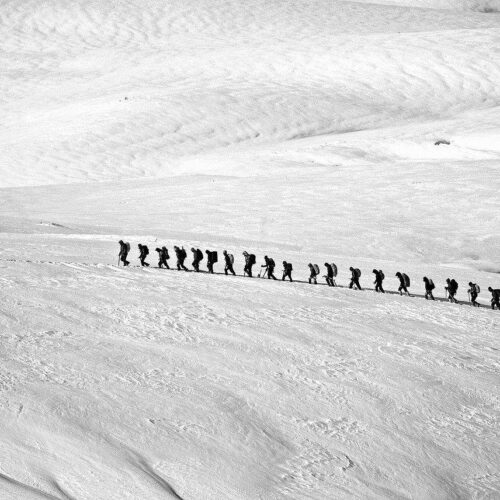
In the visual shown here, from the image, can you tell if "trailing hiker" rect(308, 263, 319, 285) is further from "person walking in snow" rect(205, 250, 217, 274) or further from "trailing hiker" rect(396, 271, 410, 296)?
"person walking in snow" rect(205, 250, 217, 274)

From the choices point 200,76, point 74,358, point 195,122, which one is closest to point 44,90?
point 200,76

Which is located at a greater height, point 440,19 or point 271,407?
point 440,19

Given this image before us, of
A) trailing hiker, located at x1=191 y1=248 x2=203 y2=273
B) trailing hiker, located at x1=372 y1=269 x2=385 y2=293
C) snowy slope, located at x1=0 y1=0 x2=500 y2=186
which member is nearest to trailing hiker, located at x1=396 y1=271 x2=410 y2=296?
trailing hiker, located at x1=372 y1=269 x2=385 y2=293

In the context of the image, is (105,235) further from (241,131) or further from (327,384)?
(241,131)

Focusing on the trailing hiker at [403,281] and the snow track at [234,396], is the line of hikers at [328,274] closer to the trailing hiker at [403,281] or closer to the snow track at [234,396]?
the trailing hiker at [403,281]

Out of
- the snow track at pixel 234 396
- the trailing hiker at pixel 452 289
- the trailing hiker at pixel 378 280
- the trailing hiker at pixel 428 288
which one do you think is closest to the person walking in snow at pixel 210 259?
the snow track at pixel 234 396

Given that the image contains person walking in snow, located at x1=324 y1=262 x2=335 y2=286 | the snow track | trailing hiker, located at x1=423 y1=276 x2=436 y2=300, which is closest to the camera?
the snow track

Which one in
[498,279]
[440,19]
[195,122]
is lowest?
[498,279]

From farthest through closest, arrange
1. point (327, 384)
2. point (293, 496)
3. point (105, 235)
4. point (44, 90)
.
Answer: point (44, 90)
point (105, 235)
point (327, 384)
point (293, 496)

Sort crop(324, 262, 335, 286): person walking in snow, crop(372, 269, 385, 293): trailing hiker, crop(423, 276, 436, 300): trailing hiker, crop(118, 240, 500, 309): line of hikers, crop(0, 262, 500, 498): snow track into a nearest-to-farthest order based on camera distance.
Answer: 1. crop(0, 262, 500, 498): snow track
2. crop(423, 276, 436, 300): trailing hiker
3. crop(118, 240, 500, 309): line of hikers
4. crop(372, 269, 385, 293): trailing hiker
5. crop(324, 262, 335, 286): person walking in snow
